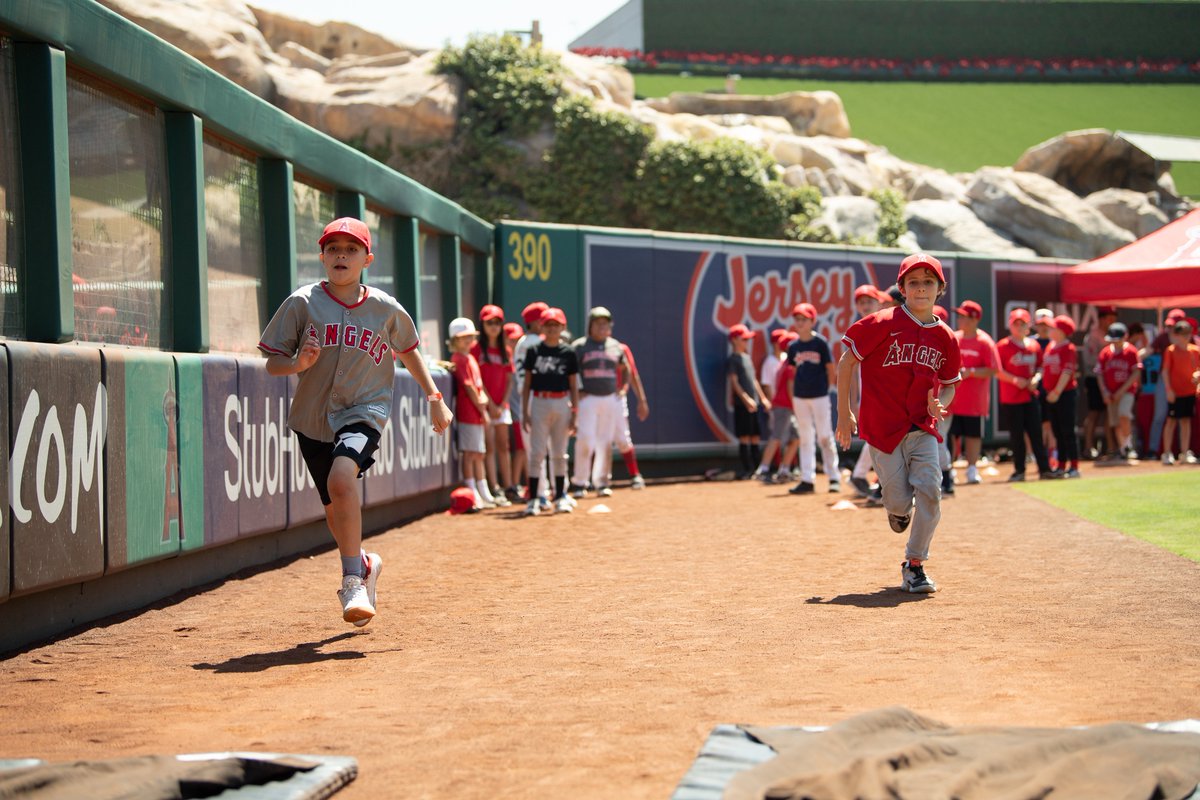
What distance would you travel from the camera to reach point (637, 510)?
12922 mm

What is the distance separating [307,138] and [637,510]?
470 centimetres

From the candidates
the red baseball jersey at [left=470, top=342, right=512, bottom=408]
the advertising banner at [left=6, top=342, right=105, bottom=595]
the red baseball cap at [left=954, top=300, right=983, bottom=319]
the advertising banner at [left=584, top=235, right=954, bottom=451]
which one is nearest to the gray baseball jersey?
the advertising banner at [left=6, top=342, right=105, bottom=595]

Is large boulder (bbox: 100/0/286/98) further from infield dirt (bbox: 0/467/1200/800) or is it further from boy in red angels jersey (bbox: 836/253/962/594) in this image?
boy in red angels jersey (bbox: 836/253/962/594)

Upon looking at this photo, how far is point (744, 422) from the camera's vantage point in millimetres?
17516

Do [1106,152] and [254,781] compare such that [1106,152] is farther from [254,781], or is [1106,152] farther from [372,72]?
[254,781]

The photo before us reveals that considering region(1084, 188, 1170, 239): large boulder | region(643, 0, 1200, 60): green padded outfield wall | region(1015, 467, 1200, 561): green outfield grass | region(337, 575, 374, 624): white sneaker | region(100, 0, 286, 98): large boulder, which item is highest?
region(643, 0, 1200, 60): green padded outfield wall

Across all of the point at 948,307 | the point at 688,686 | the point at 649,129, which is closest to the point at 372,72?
the point at 649,129

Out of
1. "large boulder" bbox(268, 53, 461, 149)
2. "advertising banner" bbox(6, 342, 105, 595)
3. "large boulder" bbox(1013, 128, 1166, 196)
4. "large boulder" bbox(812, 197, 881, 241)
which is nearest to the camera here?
"advertising banner" bbox(6, 342, 105, 595)

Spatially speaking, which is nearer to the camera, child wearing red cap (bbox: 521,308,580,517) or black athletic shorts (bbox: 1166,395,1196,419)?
child wearing red cap (bbox: 521,308,580,517)

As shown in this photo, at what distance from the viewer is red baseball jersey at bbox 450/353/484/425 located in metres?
12.9

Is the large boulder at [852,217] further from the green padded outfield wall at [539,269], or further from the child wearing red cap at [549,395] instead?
the child wearing red cap at [549,395]

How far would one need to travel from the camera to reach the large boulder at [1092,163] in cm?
4525

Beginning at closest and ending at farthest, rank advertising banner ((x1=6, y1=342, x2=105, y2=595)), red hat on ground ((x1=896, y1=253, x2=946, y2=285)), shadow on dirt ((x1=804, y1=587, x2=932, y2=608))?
advertising banner ((x1=6, y1=342, x2=105, y2=595))
shadow on dirt ((x1=804, y1=587, x2=932, y2=608))
red hat on ground ((x1=896, y1=253, x2=946, y2=285))

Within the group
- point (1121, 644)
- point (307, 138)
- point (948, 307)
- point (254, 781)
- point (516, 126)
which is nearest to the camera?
point (254, 781)
